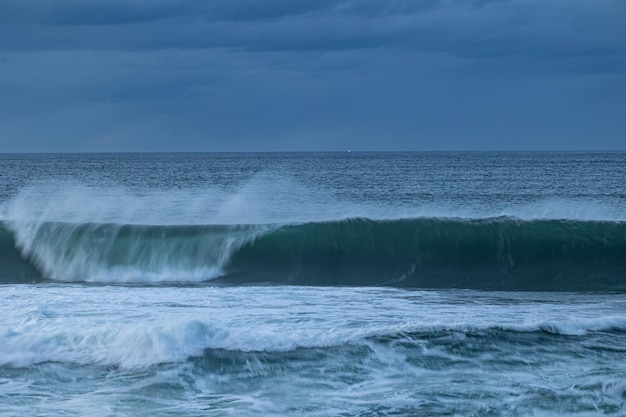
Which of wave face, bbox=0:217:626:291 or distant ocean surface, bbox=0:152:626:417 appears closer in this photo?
distant ocean surface, bbox=0:152:626:417

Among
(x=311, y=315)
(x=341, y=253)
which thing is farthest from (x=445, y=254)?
(x=311, y=315)

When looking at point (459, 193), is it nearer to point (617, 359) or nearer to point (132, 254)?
point (132, 254)

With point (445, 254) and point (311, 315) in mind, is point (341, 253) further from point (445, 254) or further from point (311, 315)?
point (311, 315)

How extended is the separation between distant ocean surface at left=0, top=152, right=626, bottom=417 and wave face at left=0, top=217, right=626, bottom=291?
0.05 meters

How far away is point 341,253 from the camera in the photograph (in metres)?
16.4

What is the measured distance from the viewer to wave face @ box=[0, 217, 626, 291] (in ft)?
49.3

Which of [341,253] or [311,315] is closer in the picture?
[311,315]

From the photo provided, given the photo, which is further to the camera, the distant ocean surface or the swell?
the swell

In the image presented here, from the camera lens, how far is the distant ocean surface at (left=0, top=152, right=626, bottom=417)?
720cm

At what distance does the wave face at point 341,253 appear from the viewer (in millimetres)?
15023

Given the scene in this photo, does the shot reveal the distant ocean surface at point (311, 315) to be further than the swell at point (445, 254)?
No

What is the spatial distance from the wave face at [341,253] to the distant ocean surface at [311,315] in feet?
0.17

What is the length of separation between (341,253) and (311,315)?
21.3 ft

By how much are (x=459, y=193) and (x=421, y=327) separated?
28396 mm
